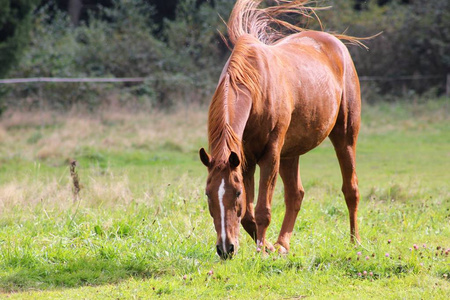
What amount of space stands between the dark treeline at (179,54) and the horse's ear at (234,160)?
14.2 m

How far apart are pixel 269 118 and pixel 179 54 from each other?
19856mm

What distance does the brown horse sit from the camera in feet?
14.0

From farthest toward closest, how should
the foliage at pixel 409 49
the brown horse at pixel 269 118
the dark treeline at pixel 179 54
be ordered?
the foliage at pixel 409 49, the dark treeline at pixel 179 54, the brown horse at pixel 269 118

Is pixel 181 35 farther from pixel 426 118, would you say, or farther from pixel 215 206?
pixel 215 206

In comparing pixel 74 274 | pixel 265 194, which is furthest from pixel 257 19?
pixel 74 274

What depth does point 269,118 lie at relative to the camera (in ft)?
16.0

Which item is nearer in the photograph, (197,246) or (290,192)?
(197,246)

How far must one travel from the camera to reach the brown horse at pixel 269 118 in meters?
4.28

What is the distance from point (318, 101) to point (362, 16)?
22.3m

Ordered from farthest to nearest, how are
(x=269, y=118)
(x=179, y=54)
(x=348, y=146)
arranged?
1. (x=179, y=54)
2. (x=348, y=146)
3. (x=269, y=118)

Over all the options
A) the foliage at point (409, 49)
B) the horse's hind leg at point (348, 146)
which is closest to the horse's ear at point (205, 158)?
the horse's hind leg at point (348, 146)

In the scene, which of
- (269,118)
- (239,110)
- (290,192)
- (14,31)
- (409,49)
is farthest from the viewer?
(409,49)

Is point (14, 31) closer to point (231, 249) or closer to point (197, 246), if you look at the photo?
point (197, 246)

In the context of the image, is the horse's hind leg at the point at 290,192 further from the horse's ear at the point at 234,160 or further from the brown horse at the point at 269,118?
the horse's ear at the point at 234,160
